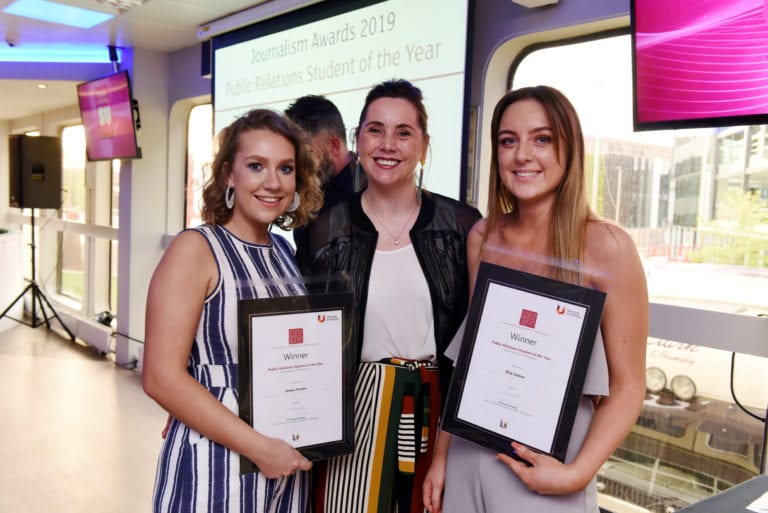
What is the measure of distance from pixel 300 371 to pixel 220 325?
0.20 m

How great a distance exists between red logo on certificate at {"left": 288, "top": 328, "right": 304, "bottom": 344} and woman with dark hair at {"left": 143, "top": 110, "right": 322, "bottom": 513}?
10cm

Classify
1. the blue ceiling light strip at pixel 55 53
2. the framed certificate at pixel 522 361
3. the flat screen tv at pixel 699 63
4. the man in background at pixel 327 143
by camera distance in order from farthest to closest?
1. the blue ceiling light strip at pixel 55 53
2. the man in background at pixel 327 143
3. the flat screen tv at pixel 699 63
4. the framed certificate at pixel 522 361

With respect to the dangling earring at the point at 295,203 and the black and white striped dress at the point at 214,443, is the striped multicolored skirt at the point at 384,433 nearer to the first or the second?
the black and white striped dress at the point at 214,443

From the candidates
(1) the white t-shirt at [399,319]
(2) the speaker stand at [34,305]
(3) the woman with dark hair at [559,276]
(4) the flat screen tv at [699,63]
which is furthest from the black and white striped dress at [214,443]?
(2) the speaker stand at [34,305]

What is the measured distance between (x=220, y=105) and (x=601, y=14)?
2780mm

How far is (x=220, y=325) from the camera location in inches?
54.3

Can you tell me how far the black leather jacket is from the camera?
1.65m

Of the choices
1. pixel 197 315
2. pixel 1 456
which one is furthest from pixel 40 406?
pixel 197 315

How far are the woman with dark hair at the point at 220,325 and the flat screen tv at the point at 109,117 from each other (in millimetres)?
4391

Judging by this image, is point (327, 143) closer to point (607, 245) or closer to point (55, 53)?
point (607, 245)

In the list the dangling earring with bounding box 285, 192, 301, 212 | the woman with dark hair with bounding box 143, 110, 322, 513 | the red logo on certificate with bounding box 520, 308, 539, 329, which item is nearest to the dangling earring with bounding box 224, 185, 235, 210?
the woman with dark hair with bounding box 143, 110, 322, 513

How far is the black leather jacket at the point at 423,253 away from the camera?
1649 mm

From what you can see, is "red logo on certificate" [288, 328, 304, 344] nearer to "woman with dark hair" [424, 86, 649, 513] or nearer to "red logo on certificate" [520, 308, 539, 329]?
"woman with dark hair" [424, 86, 649, 513]

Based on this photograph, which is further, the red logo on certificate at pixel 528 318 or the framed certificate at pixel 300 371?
the framed certificate at pixel 300 371
